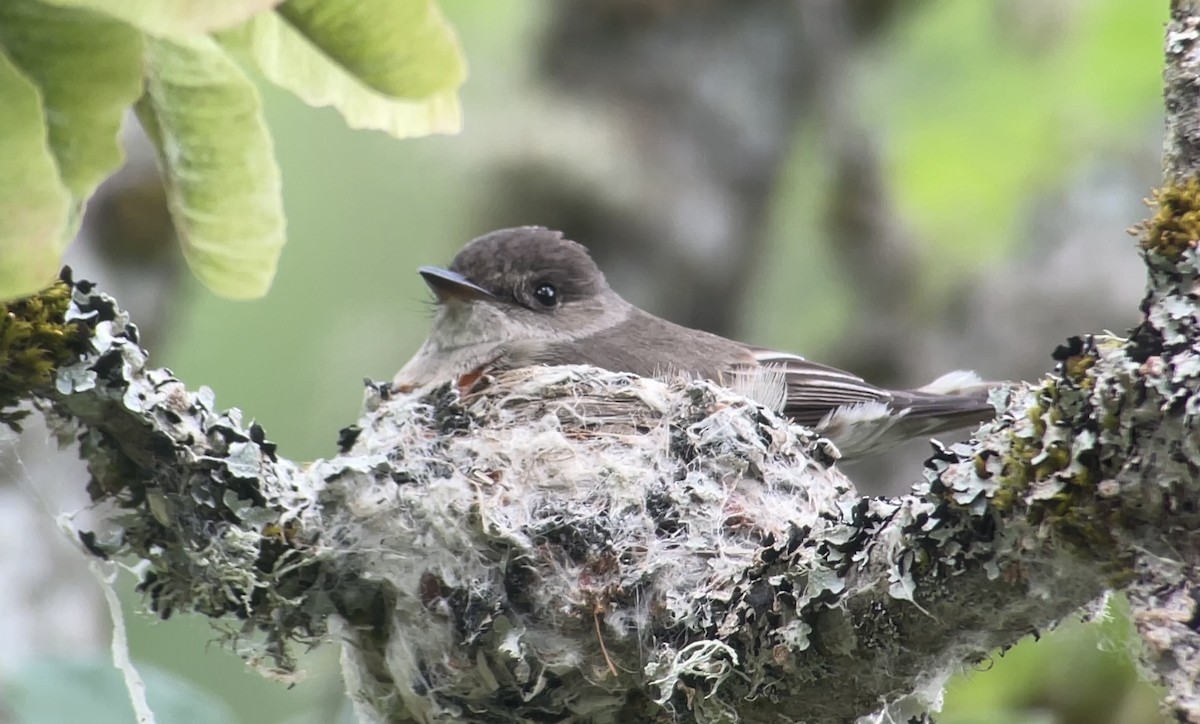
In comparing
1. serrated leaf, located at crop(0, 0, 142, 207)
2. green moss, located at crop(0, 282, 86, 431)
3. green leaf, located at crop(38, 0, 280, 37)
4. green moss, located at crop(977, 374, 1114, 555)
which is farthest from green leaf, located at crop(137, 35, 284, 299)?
green moss, located at crop(977, 374, 1114, 555)

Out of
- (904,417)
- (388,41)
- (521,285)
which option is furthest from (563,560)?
(521,285)

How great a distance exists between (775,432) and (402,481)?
1.00m

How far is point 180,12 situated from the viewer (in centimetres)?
121

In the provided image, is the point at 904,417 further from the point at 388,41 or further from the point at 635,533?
the point at 388,41

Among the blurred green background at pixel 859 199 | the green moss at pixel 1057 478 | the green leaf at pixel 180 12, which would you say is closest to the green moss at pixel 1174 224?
the green moss at pixel 1057 478

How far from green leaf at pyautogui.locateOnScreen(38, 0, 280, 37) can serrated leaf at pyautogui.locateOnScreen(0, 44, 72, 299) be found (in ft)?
0.57

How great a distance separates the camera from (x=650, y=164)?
6.57 meters

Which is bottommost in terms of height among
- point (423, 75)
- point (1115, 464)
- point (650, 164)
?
point (1115, 464)

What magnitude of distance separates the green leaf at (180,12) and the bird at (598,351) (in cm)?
261

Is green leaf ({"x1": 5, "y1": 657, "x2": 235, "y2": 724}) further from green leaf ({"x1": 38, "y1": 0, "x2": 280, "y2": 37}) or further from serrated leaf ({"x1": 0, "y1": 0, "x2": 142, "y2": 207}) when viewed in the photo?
green leaf ({"x1": 38, "y1": 0, "x2": 280, "y2": 37})

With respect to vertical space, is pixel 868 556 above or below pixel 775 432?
below

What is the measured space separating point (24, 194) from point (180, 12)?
29cm

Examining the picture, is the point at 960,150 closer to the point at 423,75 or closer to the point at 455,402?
the point at 455,402

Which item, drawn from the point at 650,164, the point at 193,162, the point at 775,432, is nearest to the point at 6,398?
the point at 193,162
